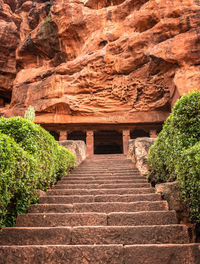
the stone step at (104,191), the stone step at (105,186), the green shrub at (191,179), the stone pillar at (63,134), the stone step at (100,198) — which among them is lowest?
the stone step at (100,198)

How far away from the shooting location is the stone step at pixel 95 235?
9.18 ft

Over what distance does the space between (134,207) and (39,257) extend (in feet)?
6.19

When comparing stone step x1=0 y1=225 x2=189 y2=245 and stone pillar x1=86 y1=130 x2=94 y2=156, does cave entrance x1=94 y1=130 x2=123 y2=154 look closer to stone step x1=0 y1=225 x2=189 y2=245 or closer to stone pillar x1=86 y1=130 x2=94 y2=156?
stone pillar x1=86 y1=130 x2=94 y2=156

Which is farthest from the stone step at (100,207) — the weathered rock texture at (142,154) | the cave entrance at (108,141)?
the cave entrance at (108,141)

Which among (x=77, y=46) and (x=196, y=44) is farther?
A: (x=77, y=46)

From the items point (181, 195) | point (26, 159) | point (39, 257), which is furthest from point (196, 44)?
point (39, 257)

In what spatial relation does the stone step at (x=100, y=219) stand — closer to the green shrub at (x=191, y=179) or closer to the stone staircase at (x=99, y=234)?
the stone staircase at (x=99, y=234)

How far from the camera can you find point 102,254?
2.43 metres

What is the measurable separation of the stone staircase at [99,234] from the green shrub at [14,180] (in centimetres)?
20

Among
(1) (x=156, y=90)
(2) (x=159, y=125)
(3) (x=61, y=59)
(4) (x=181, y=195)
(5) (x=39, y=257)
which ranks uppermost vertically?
(3) (x=61, y=59)

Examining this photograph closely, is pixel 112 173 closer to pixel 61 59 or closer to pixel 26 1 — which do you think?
pixel 61 59

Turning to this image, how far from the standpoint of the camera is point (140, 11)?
15.0 meters

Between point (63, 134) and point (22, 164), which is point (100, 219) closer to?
point (22, 164)

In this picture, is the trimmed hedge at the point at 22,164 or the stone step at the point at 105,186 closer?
the trimmed hedge at the point at 22,164
